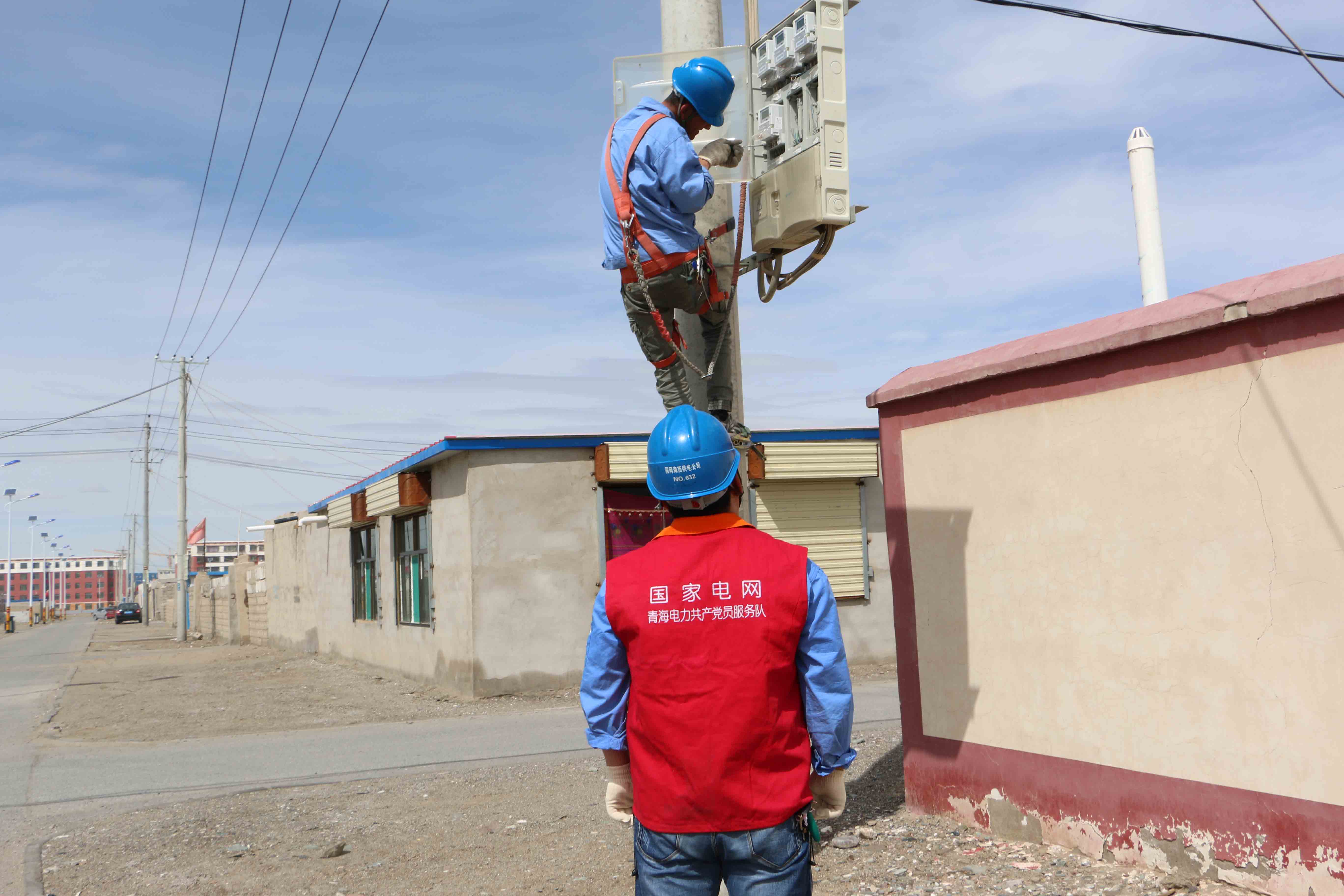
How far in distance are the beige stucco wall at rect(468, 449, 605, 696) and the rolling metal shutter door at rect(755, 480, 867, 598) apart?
2.71m

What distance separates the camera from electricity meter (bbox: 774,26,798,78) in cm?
470

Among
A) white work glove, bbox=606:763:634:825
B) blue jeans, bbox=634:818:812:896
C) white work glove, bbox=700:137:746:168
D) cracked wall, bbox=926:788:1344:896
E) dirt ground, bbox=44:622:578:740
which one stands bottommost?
dirt ground, bbox=44:622:578:740

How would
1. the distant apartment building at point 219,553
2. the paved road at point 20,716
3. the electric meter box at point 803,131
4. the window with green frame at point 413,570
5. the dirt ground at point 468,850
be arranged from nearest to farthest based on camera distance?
the electric meter box at point 803,131 → the dirt ground at point 468,850 → the paved road at point 20,716 → the window with green frame at point 413,570 → the distant apartment building at point 219,553

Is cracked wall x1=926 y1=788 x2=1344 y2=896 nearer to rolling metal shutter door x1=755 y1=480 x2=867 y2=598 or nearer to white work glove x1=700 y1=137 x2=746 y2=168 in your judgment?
white work glove x1=700 y1=137 x2=746 y2=168

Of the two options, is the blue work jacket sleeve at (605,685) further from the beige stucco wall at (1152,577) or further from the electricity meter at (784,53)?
the beige stucco wall at (1152,577)

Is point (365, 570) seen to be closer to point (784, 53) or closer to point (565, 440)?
point (565, 440)

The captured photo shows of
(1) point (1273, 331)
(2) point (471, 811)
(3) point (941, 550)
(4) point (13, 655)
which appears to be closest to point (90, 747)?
(2) point (471, 811)

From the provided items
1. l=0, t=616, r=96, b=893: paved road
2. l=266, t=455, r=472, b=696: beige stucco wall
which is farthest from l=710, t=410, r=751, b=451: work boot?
l=266, t=455, r=472, b=696: beige stucco wall

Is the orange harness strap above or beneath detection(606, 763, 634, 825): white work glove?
above

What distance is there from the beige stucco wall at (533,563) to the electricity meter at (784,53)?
382 inches

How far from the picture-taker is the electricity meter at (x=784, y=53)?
470 cm

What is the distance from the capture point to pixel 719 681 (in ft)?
9.05

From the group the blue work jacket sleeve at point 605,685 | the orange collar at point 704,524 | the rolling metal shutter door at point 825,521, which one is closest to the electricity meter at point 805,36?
the orange collar at point 704,524

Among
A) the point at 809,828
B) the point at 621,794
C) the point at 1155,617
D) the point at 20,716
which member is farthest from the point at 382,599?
the point at 809,828
